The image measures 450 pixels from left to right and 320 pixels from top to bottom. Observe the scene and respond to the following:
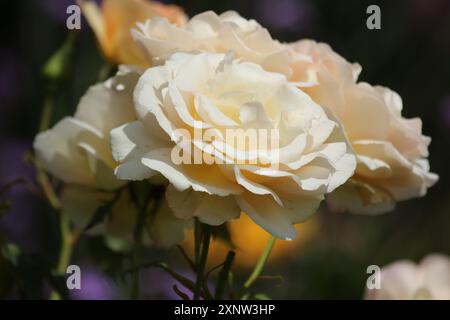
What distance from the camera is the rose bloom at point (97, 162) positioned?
572 millimetres

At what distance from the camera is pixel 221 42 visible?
534mm

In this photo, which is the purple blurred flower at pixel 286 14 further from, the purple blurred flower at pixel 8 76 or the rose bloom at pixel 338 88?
the rose bloom at pixel 338 88

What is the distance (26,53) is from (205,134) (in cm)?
183

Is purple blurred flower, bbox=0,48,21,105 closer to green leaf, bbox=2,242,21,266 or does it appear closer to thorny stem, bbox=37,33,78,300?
thorny stem, bbox=37,33,78,300

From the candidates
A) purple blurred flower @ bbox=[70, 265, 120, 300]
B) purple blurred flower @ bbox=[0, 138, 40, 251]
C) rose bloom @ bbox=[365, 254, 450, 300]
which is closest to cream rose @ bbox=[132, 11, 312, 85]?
rose bloom @ bbox=[365, 254, 450, 300]

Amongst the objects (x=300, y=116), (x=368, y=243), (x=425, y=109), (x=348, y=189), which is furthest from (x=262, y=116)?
(x=425, y=109)

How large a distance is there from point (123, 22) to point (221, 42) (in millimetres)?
168

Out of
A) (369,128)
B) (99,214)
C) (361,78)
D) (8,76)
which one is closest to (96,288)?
(99,214)

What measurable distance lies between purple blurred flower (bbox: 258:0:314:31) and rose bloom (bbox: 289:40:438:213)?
57.2 inches

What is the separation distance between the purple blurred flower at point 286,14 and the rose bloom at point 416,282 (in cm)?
132

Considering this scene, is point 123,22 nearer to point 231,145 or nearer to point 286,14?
point 231,145

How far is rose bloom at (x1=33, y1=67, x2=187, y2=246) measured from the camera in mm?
572

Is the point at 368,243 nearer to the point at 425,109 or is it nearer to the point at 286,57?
the point at 425,109

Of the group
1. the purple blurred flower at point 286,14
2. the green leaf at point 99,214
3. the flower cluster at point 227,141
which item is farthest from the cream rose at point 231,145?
the purple blurred flower at point 286,14
